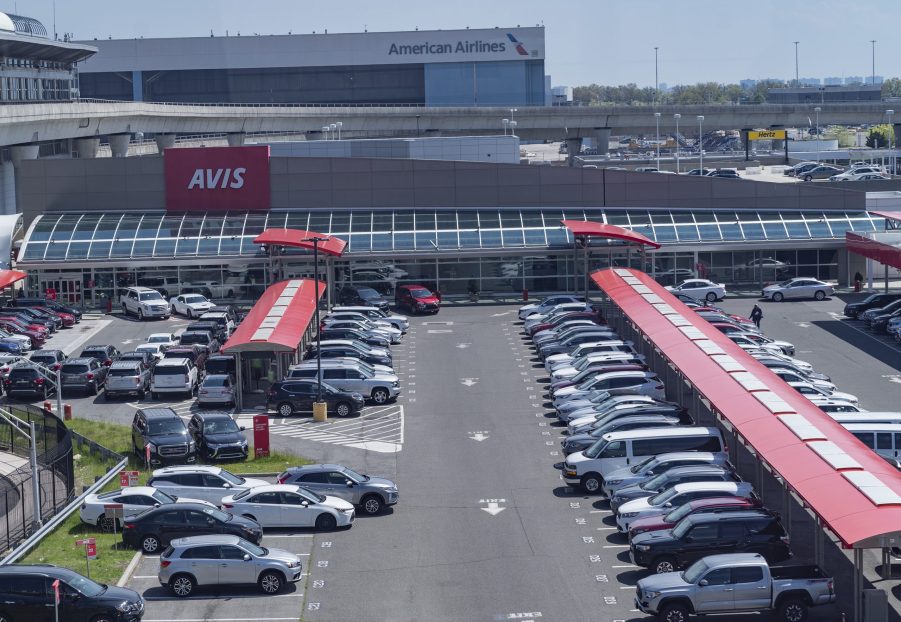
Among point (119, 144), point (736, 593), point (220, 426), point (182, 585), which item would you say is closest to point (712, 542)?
point (736, 593)

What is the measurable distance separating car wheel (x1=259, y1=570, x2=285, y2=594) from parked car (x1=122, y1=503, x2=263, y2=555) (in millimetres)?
A: 2271

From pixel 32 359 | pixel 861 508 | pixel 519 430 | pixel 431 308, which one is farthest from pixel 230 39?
pixel 861 508

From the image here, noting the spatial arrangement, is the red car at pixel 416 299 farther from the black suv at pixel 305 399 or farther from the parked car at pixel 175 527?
the parked car at pixel 175 527

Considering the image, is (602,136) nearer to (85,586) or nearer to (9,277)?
(9,277)

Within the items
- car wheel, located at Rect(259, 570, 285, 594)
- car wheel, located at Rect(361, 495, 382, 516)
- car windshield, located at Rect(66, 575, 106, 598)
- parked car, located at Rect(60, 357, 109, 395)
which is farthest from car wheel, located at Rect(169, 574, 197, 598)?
parked car, located at Rect(60, 357, 109, 395)

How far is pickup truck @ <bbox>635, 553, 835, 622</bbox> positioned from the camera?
22.7 meters

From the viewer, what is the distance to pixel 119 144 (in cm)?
8656

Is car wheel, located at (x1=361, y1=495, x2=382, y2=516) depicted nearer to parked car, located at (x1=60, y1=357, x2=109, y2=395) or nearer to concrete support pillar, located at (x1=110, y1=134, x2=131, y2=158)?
parked car, located at (x1=60, y1=357, x2=109, y2=395)

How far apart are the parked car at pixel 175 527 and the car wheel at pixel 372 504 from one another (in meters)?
3.36

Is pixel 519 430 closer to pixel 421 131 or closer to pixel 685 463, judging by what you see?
pixel 685 463

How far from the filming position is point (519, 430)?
124 ft

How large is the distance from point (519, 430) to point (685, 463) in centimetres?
853

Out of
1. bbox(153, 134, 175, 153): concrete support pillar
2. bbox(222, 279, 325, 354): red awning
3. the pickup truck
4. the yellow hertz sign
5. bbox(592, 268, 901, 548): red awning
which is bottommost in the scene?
the pickup truck

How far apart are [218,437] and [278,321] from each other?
30.3 feet
